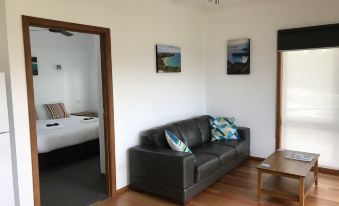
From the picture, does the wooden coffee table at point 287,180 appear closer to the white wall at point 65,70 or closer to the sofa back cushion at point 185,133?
the sofa back cushion at point 185,133

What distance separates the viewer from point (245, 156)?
479 cm

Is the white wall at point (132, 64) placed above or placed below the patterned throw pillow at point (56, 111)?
above

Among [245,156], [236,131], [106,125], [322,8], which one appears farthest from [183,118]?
[322,8]

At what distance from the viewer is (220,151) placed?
4027 millimetres

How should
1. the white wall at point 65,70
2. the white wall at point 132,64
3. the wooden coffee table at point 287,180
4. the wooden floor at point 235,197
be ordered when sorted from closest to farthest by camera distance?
the white wall at point 132,64, the wooden coffee table at point 287,180, the wooden floor at point 235,197, the white wall at point 65,70

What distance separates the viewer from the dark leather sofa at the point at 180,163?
330cm

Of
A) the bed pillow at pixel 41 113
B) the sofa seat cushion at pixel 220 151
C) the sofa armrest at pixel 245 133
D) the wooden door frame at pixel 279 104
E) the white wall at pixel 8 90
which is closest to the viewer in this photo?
the white wall at pixel 8 90

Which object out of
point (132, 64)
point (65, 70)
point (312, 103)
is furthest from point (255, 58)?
point (65, 70)

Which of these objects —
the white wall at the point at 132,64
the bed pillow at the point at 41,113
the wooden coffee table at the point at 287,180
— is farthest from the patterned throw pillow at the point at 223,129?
the bed pillow at the point at 41,113

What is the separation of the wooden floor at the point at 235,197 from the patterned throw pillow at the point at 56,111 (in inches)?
128

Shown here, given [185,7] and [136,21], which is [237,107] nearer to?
[185,7]

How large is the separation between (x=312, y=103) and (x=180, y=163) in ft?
7.99

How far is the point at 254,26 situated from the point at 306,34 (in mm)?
847

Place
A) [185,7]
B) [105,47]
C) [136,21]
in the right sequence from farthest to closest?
[185,7] → [136,21] → [105,47]
